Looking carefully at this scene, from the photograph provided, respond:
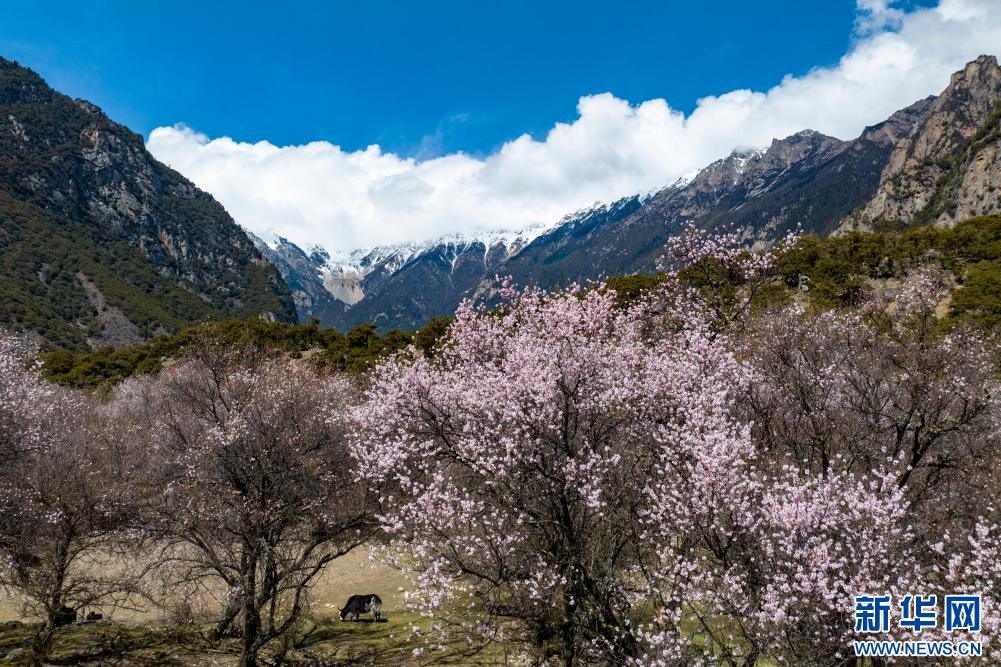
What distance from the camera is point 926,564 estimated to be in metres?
11.5

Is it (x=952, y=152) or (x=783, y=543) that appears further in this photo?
(x=952, y=152)

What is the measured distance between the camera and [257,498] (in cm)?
1672

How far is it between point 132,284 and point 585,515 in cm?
19106

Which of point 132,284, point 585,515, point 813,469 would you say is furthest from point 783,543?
point 132,284

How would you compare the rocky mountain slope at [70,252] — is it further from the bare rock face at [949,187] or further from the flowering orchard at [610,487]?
the bare rock face at [949,187]

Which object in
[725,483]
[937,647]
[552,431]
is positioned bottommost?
[937,647]

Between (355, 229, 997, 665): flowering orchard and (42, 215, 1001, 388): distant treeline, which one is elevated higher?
(42, 215, 1001, 388): distant treeline

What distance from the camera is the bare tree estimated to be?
51.8 ft

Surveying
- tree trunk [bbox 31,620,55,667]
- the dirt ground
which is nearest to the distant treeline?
the dirt ground

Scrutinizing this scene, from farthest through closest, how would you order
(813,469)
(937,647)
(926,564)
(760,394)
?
(760,394)
(813,469)
(926,564)
(937,647)

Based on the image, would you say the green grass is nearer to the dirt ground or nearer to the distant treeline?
the dirt ground

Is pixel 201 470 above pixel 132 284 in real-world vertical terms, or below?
below

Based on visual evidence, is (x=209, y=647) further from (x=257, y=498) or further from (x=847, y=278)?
(x=847, y=278)

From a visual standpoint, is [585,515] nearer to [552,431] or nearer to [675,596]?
[552,431]
